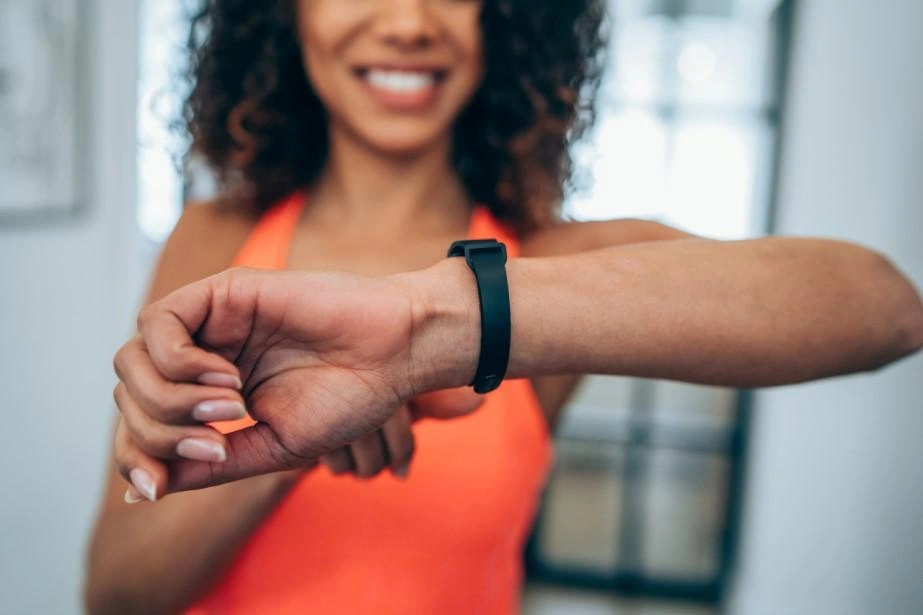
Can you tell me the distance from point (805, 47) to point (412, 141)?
1367mm

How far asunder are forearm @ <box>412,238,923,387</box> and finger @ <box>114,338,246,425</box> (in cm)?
11

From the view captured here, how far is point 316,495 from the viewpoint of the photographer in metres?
0.59

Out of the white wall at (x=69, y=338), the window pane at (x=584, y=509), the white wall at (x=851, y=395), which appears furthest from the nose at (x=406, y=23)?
the window pane at (x=584, y=509)

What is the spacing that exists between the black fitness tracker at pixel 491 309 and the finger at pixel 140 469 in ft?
0.49

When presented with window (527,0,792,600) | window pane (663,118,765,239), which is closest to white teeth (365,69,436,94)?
window (527,0,792,600)

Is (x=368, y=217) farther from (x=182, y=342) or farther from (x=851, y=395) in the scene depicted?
(x=851, y=395)

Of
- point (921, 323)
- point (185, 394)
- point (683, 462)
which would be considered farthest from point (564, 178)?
point (683, 462)

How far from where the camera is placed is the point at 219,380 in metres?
0.30

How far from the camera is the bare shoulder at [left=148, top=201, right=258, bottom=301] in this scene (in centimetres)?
56

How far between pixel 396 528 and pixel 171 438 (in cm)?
31

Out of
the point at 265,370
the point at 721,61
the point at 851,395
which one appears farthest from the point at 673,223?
the point at 265,370

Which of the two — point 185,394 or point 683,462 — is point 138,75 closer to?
point 185,394

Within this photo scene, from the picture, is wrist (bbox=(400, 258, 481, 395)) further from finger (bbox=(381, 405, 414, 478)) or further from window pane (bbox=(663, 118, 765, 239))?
window pane (bbox=(663, 118, 765, 239))

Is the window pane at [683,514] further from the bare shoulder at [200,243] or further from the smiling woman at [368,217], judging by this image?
the bare shoulder at [200,243]
